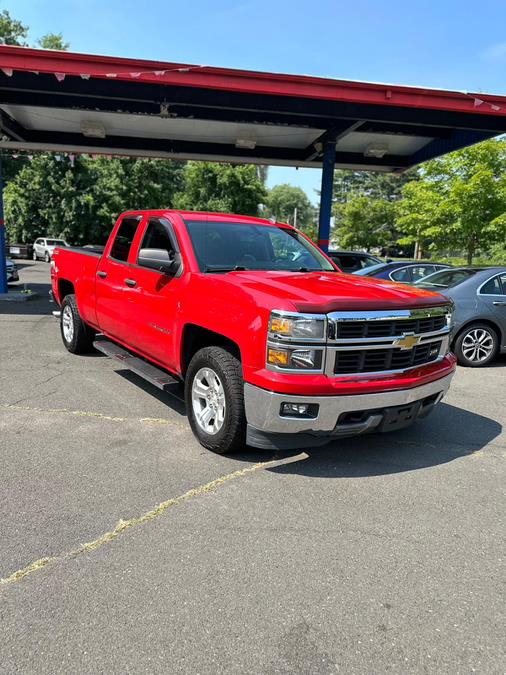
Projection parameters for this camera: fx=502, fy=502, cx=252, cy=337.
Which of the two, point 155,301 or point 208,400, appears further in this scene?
point 155,301

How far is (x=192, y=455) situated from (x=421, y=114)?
10.4 meters

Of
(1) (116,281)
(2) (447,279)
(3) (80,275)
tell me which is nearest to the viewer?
(1) (116,281)

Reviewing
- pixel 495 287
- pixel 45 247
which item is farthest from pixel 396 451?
pixel 45 247

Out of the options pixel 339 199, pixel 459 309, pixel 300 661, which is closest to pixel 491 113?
pixel 459 309

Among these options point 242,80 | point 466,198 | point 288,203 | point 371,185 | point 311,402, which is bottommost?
point 311,402

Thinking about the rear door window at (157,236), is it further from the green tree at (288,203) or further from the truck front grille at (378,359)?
the green tree at (288,203)

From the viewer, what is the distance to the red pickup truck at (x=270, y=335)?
3.45m

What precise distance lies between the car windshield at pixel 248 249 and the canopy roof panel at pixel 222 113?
19.6 feet

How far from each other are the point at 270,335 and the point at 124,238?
3.02 m

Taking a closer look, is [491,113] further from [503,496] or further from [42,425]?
[42,425]

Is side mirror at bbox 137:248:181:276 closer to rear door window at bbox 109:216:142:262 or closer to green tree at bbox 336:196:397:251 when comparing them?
rear door window at bbox 109:216:142:262

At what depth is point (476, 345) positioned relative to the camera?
744cm

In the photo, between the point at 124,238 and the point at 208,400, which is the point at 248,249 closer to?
the point at 208,400

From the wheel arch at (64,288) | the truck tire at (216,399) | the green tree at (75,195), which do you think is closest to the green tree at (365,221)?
the green tree at (75,195)
